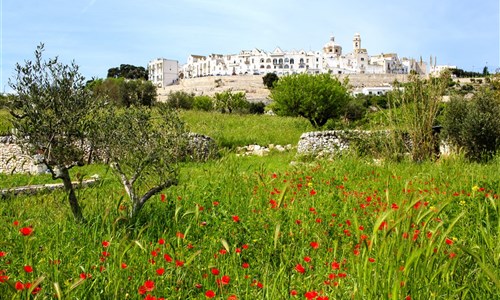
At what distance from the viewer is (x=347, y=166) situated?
9000 millimetres

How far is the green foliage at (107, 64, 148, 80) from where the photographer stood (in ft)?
359

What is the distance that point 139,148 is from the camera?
5781 millimetres

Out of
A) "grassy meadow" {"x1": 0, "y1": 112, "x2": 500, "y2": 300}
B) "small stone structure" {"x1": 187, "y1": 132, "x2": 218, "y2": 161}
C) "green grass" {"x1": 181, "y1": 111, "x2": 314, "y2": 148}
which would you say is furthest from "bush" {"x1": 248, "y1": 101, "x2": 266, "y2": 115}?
"grassy meadow" {"x1": 0, "y1": 112, "x2": 500, "y2": 300}

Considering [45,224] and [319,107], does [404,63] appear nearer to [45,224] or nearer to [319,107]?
[319,107]

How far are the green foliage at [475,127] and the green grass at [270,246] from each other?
5.94 metres

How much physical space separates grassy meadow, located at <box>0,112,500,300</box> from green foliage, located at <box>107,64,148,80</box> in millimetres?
106584

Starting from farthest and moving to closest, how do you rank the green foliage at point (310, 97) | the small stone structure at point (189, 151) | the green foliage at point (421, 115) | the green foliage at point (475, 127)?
the green foliage at point (310, 97) → the small stone structure at point (189, 151) → the green foliage at point (475, 127) → the green foliage at point (421, 115)

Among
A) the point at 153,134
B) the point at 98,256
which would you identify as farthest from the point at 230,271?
the point at 153,134

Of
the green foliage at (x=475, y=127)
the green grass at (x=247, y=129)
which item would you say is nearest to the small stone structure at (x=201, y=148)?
the green grass at (x=247, y=129)

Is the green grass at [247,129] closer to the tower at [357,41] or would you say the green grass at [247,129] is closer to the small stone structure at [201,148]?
the small stone structure at [201,148]

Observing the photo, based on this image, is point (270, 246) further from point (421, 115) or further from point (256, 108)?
point (256, 108)

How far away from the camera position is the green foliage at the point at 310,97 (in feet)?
84.6

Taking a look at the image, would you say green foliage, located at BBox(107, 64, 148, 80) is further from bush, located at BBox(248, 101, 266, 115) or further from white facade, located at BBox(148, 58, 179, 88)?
bush, located at BBox(248, 101, 266, 115)

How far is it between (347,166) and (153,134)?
4.47 m
